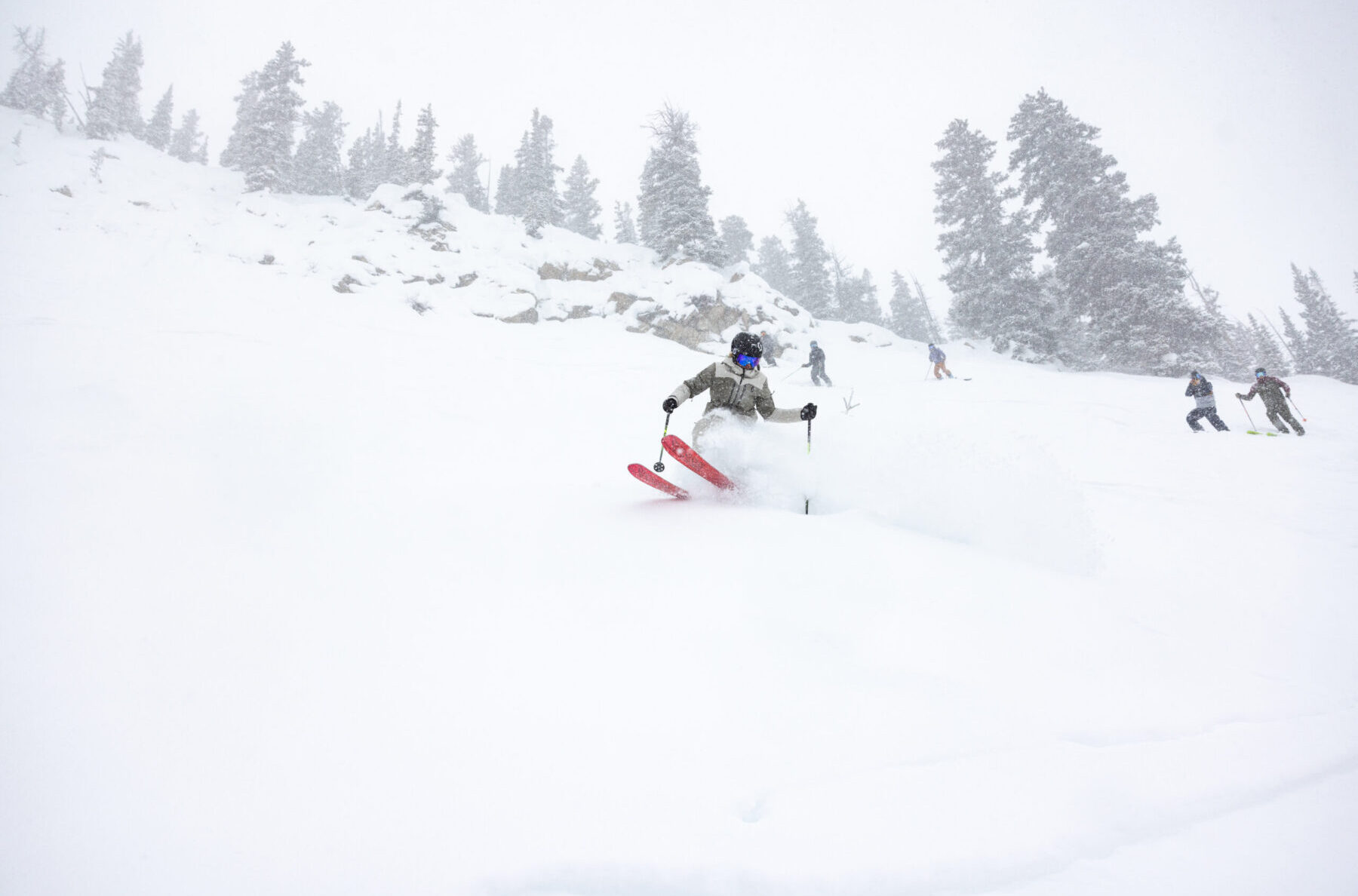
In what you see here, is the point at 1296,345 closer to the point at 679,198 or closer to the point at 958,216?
the point at 958,216

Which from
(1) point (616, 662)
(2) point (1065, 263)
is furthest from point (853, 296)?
(1) point (616, 662)

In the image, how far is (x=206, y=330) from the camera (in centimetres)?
813

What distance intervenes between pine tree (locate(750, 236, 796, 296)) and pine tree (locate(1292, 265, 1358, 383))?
40.3 meters

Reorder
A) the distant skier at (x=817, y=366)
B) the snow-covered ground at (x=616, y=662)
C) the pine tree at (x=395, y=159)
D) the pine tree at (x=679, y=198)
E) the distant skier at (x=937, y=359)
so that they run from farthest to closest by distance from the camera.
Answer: the pine tree at (x=395, y=159), the pine tree at (x=679, y=198), the distant skier at (x=937, y=359), the distant skier at (x=817, y=366), the snow-covered ground at (x=616, y=662)

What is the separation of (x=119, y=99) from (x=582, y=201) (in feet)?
129

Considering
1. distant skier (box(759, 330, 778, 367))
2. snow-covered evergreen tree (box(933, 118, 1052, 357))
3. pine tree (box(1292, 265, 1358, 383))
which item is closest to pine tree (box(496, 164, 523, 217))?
distant skier (box(759, 330, 778, 367))

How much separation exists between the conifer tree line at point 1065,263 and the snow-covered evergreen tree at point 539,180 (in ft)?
76.2

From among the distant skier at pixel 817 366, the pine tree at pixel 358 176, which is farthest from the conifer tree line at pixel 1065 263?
the pine tree at pixel 358 176

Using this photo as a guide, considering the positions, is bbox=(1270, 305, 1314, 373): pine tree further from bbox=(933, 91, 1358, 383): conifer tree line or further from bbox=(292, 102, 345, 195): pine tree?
bbox=(292, 102, 345, 195): pine tree

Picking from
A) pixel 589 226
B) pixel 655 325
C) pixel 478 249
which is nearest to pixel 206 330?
pixel 655 325

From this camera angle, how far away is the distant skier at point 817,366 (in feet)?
60.6

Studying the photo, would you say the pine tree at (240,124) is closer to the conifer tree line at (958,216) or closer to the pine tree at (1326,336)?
the conifer tree line at (958,216)

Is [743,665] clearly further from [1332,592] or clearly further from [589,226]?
[589,226]

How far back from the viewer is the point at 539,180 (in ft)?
103
